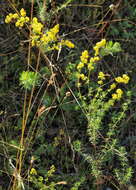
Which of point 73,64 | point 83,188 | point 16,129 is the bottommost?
point 83,188

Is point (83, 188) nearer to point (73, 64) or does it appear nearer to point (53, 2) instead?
point (73, 64)

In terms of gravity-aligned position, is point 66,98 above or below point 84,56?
below

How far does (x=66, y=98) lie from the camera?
95.4 inches

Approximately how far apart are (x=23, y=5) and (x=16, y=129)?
2.88 feet

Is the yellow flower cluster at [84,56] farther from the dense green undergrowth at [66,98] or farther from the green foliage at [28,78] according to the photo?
the green foliage at [28,78]

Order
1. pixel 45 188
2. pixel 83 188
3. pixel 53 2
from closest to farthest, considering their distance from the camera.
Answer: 1. pixel 45 188
2. pixel 83 188
3. pixel 53 2

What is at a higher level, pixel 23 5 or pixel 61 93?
pixel 23 5

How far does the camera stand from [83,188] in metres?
2.33

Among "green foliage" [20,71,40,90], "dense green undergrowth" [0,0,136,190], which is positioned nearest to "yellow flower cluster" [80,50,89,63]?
"dense green undergrowth" [0,0,136,190]

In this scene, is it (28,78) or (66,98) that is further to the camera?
(66,98)

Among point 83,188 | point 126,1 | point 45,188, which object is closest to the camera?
point 45,188

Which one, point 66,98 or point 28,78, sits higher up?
point 28,78

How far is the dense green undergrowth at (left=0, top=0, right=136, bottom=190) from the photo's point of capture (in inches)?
87.3

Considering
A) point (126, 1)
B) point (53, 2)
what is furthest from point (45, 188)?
point (126, 1)
